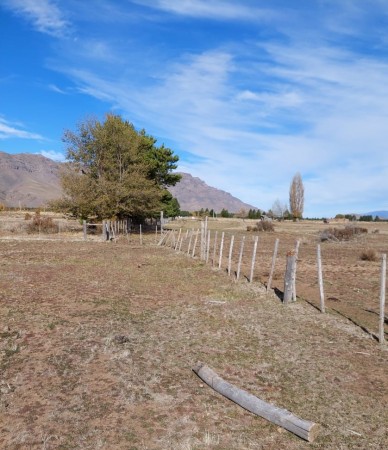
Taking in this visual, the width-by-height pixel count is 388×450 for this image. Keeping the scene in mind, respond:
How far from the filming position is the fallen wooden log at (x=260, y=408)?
4918 mm

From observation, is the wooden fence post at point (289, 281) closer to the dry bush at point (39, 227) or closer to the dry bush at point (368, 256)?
the dry bush at point (368, 256)

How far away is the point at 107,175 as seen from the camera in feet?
126

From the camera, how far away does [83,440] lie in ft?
15.8

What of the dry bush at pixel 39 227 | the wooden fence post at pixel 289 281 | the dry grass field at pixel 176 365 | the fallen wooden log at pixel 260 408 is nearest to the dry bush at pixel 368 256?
the dry grass field at pixel 176 365

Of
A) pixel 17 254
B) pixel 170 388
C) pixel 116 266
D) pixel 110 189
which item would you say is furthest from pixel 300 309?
pixel 110 189

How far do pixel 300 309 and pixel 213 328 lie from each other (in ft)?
10.0

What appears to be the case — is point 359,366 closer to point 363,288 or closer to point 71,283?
point 363,288

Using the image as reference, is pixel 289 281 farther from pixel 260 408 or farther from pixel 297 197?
pixel 297 197

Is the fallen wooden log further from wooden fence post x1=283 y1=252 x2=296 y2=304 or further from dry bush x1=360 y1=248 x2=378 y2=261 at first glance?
dry bush x1=360 y1=248 x2=378 y2=261

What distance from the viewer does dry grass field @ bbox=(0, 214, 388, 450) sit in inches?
198

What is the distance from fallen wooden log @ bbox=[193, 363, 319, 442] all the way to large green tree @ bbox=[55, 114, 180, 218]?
3108 centimetres

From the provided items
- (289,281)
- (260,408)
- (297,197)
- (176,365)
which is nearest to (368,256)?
(289,281)

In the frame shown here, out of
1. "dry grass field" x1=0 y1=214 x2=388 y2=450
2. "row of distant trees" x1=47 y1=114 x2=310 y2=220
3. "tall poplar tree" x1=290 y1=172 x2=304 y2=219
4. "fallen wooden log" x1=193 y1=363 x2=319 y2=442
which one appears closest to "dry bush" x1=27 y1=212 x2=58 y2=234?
"row of distant trees" x1=47 y1=114 x2=310 y2=220

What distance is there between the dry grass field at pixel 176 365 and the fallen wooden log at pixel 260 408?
0.10 meters
